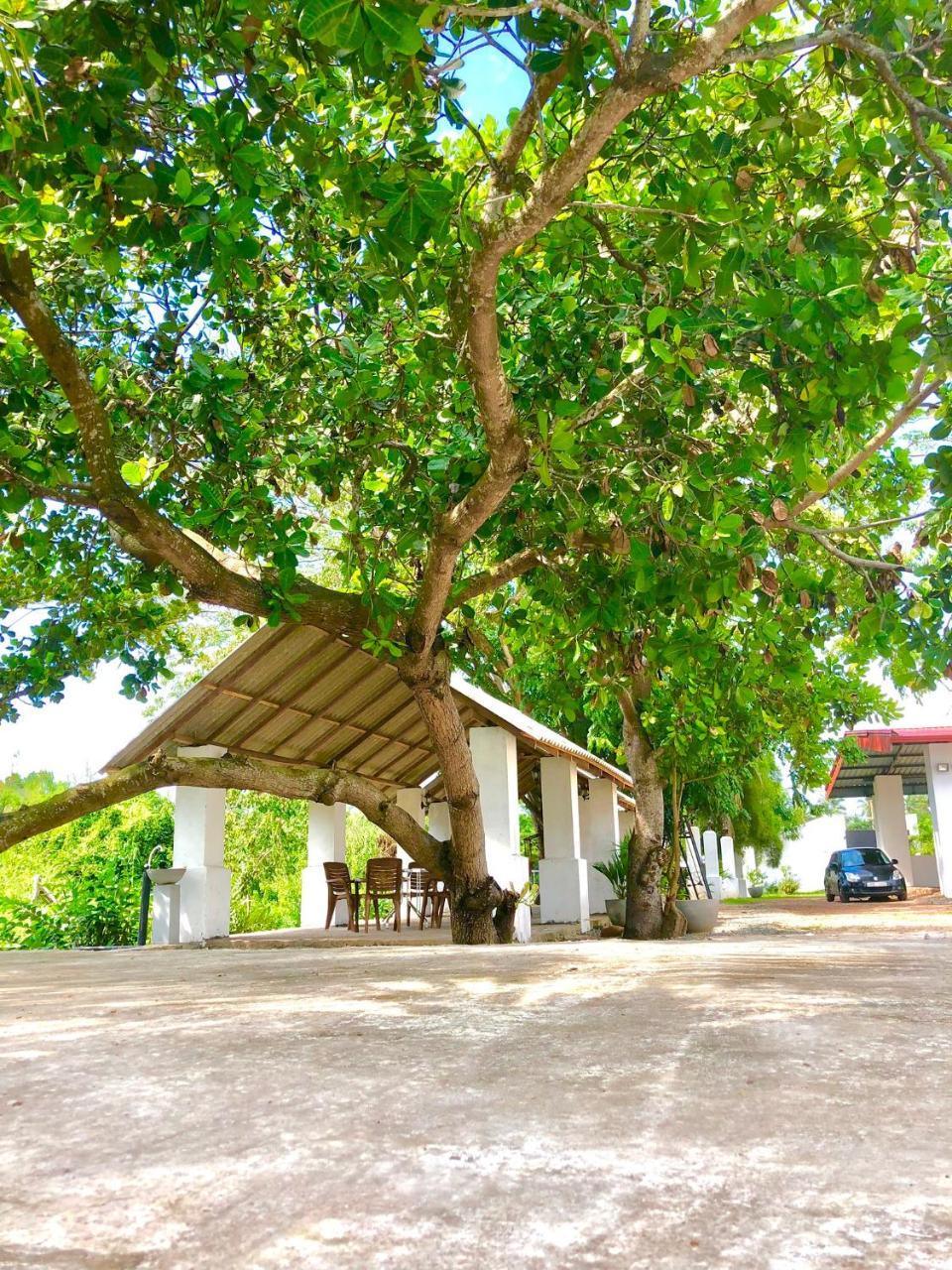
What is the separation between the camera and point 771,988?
14.8 ft

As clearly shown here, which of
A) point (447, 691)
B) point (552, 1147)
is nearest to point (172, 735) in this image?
point (447, 691)

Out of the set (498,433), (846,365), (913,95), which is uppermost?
(913,95)

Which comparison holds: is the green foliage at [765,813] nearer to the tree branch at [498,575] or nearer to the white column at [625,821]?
the white column at [625,821]

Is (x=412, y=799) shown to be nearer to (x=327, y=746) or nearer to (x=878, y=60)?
(x=327, y=746)

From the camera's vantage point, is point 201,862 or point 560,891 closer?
point 201,862

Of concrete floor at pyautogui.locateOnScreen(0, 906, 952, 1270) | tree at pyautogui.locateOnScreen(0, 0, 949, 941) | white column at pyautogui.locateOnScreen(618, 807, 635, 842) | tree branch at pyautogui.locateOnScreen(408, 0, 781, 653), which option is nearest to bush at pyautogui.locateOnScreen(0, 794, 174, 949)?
tree at pyautogui.locateOnScreen(0, 0, 949, 941)

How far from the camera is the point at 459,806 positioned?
9438 mm

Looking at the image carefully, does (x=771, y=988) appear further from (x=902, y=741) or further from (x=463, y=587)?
(x=902, y=741)

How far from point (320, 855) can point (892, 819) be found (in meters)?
19.0

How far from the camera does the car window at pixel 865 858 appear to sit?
24.1 meters

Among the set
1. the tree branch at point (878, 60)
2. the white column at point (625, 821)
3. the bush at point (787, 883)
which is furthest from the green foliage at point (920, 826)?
the tree branch at point (878, 60)

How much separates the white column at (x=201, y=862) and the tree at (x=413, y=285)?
2.52 meters

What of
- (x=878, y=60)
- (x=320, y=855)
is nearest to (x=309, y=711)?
(x=320, y=855)

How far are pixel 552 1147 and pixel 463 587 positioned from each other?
6.32m
